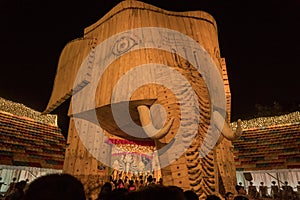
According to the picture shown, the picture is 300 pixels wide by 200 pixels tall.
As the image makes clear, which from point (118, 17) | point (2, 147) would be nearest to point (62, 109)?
point (118, 17)

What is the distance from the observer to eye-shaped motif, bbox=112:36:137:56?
17.2 feet

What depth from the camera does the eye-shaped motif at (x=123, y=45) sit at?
5.25 metres

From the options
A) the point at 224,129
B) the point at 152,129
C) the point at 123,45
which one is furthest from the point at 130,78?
the point at 224,129

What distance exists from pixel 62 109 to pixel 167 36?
12.3ft

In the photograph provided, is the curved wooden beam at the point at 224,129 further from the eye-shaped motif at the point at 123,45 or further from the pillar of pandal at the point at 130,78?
the eye-shaped motif at the point at 123,45

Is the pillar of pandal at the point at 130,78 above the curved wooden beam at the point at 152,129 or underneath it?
above

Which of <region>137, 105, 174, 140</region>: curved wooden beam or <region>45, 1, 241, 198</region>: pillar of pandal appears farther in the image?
<region>45, 1, 241, 198</region>: pillar of pandal

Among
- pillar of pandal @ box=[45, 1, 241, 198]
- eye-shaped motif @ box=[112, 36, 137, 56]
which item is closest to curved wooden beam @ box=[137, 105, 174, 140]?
pillar of pandal @ box=[45, 1, 241, 198]

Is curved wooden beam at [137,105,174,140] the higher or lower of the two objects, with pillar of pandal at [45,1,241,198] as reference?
lower

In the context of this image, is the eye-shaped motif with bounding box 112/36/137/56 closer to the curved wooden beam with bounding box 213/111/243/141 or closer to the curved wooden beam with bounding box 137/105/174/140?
the curved wooden beam with bounding box 137/105/174/140

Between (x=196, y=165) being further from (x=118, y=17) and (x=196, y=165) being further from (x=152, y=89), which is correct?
(x=118, y=17)

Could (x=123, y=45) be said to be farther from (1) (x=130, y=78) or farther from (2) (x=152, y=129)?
(2) (x=152, y=129)

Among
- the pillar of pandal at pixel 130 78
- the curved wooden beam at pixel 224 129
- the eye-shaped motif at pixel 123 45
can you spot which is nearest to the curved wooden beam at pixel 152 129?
the pillar of pandal at pixel 130 78

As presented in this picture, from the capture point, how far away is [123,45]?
532 centimetres
